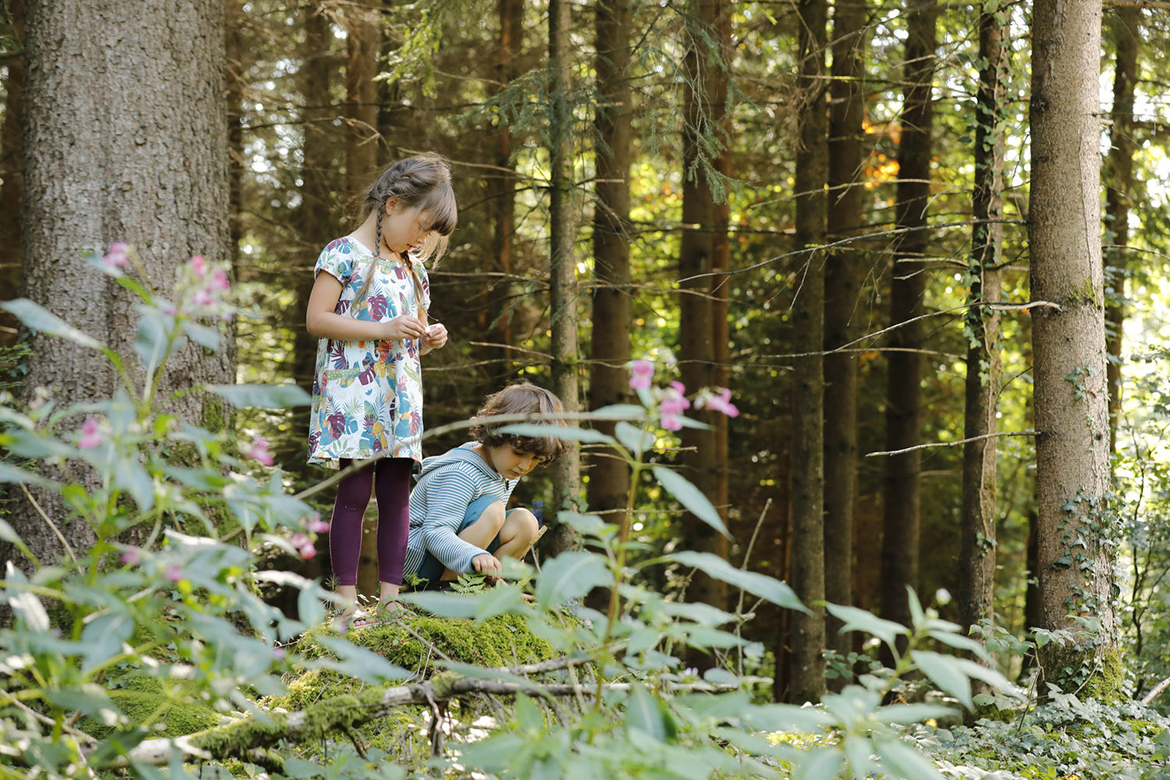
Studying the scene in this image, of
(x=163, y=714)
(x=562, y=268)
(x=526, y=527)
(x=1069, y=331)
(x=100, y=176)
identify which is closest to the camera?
(x=163, y=714)

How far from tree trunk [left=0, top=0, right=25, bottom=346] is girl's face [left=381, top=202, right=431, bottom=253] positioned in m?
5.10

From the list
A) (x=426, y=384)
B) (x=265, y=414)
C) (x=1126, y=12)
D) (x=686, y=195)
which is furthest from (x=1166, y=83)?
(x=265, y=414)

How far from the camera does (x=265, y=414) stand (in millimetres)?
8047

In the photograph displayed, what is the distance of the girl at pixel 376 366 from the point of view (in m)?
3.78

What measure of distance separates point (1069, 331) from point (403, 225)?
3208 millimetres

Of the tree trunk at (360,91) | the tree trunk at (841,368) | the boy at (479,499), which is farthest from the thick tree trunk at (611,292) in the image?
the boy at (479,499)

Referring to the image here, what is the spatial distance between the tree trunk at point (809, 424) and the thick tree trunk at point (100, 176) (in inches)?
217

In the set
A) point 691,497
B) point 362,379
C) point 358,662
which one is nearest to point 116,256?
point 358,662

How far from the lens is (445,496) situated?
3.99m

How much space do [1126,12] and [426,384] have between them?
6687mm

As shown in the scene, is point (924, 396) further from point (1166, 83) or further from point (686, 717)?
point (686, 717)

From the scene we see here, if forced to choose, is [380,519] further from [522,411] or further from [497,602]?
[497,602]

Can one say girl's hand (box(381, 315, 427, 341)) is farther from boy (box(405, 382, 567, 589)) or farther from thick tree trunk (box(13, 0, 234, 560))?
thick tree trunk (box(13, 0, 234, 560))

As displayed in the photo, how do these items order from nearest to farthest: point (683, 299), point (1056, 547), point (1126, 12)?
point (1056, 547) → point (1126, 12) → point (683, 299)
